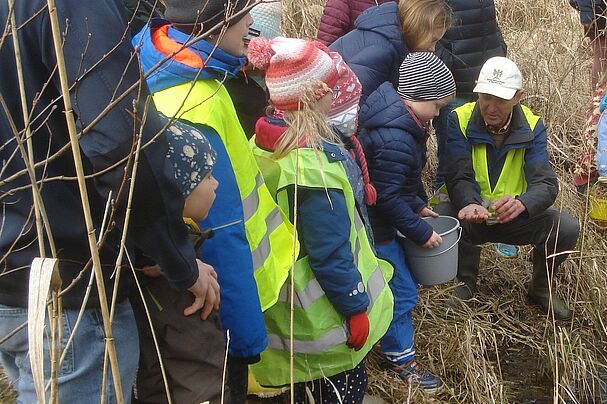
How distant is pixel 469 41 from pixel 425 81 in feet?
4.51

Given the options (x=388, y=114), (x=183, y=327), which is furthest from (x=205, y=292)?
(x=388, y=114)

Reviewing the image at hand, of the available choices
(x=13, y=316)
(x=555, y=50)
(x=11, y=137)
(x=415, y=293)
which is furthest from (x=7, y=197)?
(x=555, y=50)

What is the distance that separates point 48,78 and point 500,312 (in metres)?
2.83

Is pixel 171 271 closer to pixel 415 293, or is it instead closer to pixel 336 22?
pixel 415 293

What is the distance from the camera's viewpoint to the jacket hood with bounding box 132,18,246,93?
195 cm

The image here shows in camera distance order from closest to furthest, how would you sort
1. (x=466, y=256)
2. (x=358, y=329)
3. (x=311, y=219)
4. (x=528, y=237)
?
1. (x=311, y=219)
2. (x=358, y=329)
3. (x=528, y=237)
4. (x=466, y=256)

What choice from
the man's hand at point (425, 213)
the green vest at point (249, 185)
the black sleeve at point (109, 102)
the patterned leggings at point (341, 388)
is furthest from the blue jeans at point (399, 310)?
the black sleeve at point (109, 102)

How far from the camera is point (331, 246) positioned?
2.33 meters

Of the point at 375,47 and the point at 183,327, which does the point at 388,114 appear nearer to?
the point at 375,47

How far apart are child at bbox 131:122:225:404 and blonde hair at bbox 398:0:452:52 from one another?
1998 mm

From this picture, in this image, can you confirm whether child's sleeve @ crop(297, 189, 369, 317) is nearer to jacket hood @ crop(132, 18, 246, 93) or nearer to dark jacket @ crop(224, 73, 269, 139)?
jacket hood @ crop(132, 18, 246, 93)

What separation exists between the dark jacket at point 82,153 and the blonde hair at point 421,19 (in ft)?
7.39

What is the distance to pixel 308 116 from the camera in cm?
235

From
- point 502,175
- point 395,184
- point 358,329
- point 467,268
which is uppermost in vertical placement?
point 395,184
